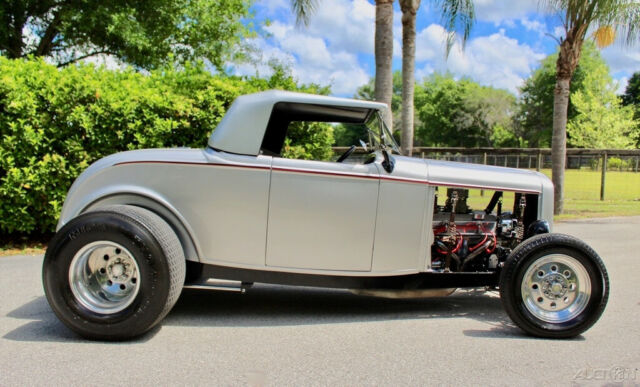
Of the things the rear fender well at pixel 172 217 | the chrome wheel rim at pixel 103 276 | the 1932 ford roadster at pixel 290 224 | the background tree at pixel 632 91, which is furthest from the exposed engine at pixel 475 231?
the background tree at pixel 632 91

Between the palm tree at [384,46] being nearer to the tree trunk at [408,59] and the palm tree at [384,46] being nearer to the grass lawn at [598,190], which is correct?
the tree trunk at [408,59]

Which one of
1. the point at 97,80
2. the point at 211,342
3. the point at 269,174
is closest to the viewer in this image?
the point at 211,342

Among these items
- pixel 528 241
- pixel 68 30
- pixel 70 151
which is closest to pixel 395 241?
pixel 528 241

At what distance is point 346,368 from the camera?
9.82 feet

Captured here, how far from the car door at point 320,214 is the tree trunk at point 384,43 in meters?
5.80

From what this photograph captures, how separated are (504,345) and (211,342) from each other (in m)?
2.13

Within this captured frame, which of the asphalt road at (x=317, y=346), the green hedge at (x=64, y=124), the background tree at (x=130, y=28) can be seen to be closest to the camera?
the asphalt road at (x=317, y=346)

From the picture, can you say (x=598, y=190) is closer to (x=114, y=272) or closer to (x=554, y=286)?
(x=554, y=286)

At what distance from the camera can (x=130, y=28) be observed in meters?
12.9

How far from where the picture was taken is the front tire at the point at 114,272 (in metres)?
3.33

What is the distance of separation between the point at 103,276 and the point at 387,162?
2303 millimetres

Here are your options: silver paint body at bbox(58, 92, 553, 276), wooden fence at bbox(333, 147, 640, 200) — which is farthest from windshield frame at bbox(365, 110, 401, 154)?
wooden fence at bbox(333, 147, 640, 200)

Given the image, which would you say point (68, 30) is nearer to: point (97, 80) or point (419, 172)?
point (97, 80)

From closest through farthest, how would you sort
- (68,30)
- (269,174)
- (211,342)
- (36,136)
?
(211,342) → (269,174) → (36,136) → (68,30)
